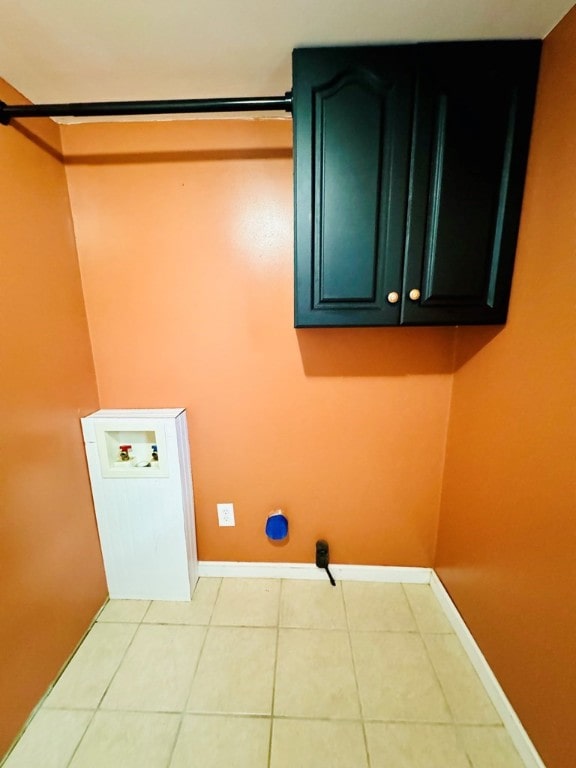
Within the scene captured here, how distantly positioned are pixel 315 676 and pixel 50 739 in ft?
2.89

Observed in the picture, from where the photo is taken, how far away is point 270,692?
1.12 m

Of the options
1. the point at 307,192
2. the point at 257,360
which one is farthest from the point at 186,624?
the point at 307,192

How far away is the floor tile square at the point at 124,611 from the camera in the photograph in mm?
1408

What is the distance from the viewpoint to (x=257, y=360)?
1.40m

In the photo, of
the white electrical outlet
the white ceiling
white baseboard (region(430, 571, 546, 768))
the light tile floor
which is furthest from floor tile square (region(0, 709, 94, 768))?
the white ceiling

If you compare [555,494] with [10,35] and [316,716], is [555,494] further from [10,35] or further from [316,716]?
[10,35]

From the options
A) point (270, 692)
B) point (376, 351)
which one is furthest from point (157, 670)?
point (376, 351)

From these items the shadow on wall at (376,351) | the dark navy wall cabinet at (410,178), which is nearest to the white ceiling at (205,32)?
the dark navy wall cabinet at (410,178)

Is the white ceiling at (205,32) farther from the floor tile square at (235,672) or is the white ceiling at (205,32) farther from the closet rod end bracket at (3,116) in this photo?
the floor tile square at (235,672)

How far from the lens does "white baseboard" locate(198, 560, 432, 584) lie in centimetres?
158

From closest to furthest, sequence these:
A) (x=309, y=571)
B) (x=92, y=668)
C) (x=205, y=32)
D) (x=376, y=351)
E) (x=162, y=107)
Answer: (x=205, y=32) < (x=162, y=107) < (x=92, y=668) < (x=376, y=351) < (x=309, y=571)

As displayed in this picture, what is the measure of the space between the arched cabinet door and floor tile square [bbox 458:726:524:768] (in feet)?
4.46

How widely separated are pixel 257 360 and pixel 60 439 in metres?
0.84

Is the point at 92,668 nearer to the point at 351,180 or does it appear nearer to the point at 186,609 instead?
the point at 186,609
